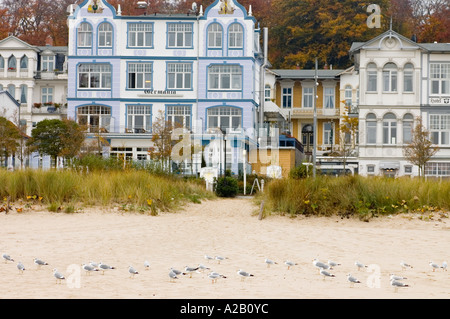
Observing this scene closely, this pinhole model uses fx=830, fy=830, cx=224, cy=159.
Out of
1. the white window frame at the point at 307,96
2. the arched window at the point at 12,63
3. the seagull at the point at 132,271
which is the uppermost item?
the arched window at the point at 12,63

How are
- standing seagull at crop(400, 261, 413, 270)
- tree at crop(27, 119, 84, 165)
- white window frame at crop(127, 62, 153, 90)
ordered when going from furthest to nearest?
white window frame at crop(127, 62, 153, 90)
tree at crop(27, 119, 84, 165)
standing seagull at crop(400, 261, 413, 270)

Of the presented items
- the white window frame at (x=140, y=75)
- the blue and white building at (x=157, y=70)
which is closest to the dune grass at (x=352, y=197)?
the blue and white building at (x=157, y=70)

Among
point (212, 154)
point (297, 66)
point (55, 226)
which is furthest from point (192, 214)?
point (297, 66)

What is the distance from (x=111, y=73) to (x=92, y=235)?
39101 millimetres

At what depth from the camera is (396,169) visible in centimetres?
5403

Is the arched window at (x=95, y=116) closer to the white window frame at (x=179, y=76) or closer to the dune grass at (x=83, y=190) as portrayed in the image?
the white window frame at (x=179, y=76)

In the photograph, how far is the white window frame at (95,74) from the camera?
56.2 meters

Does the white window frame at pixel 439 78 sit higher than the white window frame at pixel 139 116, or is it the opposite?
the white window frame at pixel 439 78

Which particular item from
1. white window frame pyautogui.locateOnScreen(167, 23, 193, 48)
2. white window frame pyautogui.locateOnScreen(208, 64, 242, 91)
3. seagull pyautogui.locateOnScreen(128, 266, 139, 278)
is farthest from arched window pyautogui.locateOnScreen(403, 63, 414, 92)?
seagull pyautogui.locateOnScreen(128, 266, 139, 278)

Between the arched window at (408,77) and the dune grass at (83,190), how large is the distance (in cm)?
3315

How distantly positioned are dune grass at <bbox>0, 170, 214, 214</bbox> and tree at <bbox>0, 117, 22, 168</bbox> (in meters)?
22.1

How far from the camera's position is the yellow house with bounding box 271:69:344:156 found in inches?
2554

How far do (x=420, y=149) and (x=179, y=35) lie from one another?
58.9 ft

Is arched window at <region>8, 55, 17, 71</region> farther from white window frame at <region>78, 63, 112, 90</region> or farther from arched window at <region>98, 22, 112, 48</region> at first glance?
arched window at <region>98, 22, 112, 48</region>
